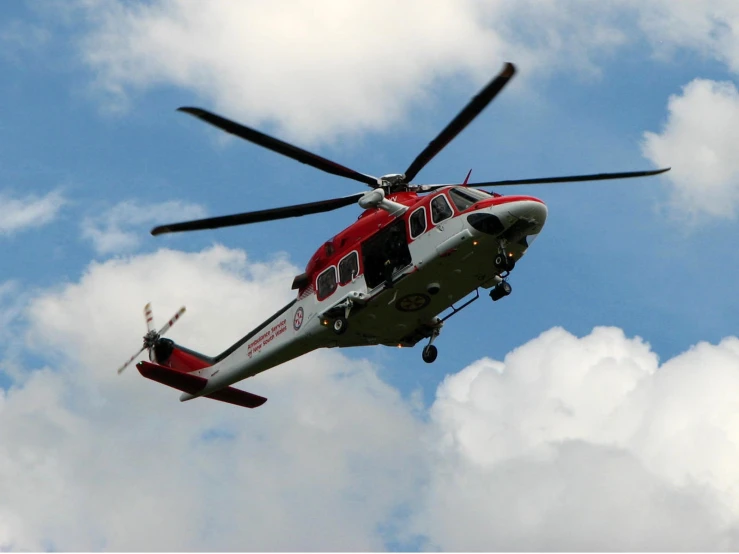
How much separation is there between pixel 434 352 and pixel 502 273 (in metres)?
3.77

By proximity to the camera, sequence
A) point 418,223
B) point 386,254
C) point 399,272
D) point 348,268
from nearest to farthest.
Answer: point 418,223 < point 399,272 < point 386,254 < point 348,268

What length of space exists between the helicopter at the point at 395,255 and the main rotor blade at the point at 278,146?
0.03 m

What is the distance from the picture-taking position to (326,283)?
3525 cm

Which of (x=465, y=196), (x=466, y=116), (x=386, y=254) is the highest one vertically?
(x=465, y=196)

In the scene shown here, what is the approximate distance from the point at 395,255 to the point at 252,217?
14.3 ft

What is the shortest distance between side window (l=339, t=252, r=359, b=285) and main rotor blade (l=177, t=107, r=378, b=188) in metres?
2.31

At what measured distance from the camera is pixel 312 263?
36.1 metres

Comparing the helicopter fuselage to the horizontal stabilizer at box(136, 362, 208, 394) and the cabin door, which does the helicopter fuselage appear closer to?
the cabin door

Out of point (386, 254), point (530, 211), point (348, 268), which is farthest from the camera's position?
point (348, 268)

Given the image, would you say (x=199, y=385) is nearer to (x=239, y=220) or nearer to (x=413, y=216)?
(x=239, y=220)

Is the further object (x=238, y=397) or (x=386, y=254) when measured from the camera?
(x=238, y=397)

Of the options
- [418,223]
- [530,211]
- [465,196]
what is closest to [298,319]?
[418,223]

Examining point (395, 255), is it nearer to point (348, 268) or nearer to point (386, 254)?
point (386, 254)

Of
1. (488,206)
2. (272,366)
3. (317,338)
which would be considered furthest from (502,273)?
(272,366)
